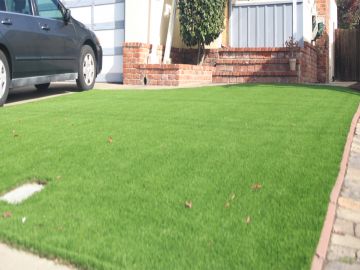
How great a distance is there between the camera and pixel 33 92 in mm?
8945

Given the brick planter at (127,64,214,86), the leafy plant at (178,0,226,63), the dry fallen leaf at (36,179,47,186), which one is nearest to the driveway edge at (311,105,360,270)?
the dry fallen leaf at (36,179,47,186)


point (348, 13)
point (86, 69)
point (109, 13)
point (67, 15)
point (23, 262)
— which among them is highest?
point (348, 13)

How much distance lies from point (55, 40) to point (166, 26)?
4.85 metres

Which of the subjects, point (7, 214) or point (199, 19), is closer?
point (7, 214)

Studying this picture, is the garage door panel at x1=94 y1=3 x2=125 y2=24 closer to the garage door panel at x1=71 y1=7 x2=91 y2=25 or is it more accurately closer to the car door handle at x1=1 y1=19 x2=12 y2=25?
the garage door panel at x1=71 y1=7 x2=91 y2=25

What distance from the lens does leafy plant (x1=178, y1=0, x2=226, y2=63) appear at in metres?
11.6

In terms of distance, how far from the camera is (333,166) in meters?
3.86

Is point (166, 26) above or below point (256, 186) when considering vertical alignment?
above

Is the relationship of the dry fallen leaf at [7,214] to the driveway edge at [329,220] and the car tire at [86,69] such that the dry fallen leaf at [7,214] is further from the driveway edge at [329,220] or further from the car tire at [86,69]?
the car tire at [86,69]

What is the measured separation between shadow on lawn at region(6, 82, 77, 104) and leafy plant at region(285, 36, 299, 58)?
214 inches

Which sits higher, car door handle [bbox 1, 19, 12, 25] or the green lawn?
car door handle [bbox 1, 19, 12, 25]

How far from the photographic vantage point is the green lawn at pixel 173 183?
2.61 metres

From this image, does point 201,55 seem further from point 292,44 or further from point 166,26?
point 292,44

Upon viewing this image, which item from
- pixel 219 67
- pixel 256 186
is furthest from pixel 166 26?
pixel 256 186
